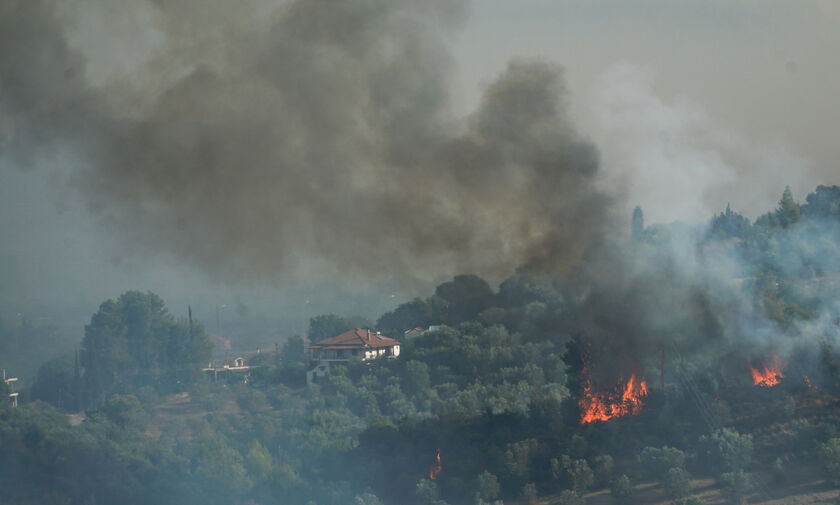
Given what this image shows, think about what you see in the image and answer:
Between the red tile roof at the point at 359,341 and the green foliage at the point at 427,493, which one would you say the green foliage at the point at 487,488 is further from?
the red tile roof at the point at 359,341

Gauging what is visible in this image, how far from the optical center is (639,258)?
68375 millimetres

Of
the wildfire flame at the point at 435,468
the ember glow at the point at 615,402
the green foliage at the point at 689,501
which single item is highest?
the ember glow at the point at 615,402

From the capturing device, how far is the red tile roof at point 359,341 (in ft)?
363

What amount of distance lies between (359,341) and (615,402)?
52.8 metres

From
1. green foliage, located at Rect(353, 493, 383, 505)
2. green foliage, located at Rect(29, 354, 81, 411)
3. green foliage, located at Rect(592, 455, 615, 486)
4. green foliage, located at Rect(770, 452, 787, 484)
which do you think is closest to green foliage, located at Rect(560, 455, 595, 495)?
green foliage, located at Rect(592, 455, 615, 486)

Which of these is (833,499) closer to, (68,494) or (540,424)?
(540,424)

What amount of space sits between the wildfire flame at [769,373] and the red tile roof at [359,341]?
5438 cm

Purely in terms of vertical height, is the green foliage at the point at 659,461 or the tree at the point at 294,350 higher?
the tree at the point at 294,350

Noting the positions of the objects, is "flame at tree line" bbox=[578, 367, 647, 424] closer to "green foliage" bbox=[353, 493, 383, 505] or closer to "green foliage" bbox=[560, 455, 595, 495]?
"green foliage" bbox=[560, 455, 595, 495]

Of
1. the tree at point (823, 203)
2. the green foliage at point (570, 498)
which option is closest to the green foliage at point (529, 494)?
the green foliage at point (570, 498)

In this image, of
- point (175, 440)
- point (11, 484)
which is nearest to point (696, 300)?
point (175, 440)

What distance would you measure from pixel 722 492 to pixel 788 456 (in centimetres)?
407

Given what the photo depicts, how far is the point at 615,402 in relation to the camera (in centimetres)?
6244

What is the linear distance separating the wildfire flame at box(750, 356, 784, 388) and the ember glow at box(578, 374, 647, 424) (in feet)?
20.5
